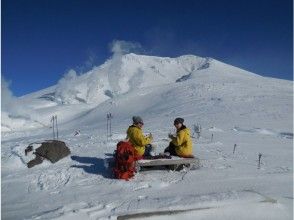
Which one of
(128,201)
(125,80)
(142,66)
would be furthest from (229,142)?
(142,66)

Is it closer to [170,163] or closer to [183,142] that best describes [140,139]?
[170,163]

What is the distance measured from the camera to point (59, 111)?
75.1 meters

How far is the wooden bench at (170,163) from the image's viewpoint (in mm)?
11395

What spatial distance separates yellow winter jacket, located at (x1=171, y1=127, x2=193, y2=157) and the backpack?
125cm

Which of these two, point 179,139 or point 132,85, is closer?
point 179,139

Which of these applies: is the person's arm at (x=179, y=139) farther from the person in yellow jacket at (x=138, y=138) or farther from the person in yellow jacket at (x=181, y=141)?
the person in yellow jacket at (x=138, y=138)

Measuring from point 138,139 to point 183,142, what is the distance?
3.80 feet

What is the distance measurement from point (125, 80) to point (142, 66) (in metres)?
13.9

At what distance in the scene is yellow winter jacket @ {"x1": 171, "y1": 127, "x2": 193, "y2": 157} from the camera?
38.0ft

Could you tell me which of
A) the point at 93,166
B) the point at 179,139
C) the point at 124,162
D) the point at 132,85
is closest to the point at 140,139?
the point at 124,162

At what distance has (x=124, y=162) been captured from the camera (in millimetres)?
11047

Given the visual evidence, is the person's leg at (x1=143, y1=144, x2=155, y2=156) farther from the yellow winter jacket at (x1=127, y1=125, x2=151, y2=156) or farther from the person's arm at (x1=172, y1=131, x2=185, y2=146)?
the person's arm at (x1=172, y1=131, x2=185, y2=146)

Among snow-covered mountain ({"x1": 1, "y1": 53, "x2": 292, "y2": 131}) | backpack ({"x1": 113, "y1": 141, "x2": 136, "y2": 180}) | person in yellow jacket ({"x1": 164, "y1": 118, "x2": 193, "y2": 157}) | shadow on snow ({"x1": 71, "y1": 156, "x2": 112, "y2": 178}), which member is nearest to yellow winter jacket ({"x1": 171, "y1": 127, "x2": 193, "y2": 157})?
person in yellow jacket ({"x1": 164, "y1": 118, "x2": 193, "y2": 157})

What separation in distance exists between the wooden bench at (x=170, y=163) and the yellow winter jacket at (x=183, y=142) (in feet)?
0.82
